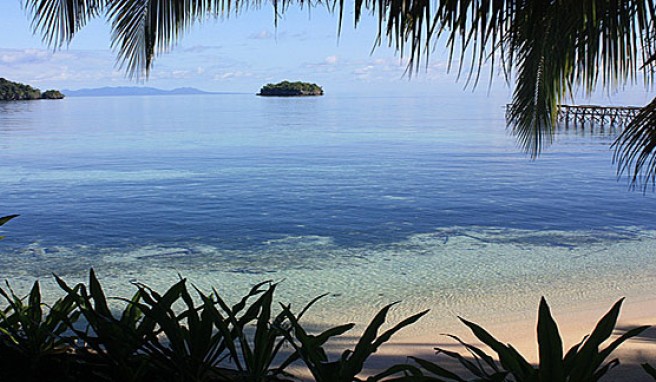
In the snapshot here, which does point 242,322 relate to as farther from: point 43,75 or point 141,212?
point 43,75

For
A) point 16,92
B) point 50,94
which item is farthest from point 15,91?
point 50,94

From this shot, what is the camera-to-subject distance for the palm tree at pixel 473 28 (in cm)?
202

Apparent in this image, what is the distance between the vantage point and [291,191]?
37.7ft

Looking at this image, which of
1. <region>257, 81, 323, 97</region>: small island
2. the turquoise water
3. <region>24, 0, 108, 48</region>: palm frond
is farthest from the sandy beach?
<region>257, 81, 323, 97</region>: small island

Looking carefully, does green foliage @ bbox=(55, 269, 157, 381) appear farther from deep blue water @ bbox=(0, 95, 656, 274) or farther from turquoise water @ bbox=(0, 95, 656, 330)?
deep blue water @ bbox=(0, 95, 656, 274)

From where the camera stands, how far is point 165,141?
20.7 metres

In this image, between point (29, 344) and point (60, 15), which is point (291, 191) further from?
point (29, 344)

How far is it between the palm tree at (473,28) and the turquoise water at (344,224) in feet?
9.95

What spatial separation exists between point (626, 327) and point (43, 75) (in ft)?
64.4

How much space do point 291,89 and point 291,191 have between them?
224 ft

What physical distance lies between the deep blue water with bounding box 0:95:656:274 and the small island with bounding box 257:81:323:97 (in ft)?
192

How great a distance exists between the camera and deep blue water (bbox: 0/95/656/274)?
27.6 ft

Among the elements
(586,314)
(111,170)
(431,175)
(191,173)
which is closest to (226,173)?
(191,173)

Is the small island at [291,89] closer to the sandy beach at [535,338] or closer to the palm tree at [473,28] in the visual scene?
the sandy beach at [535,338]
